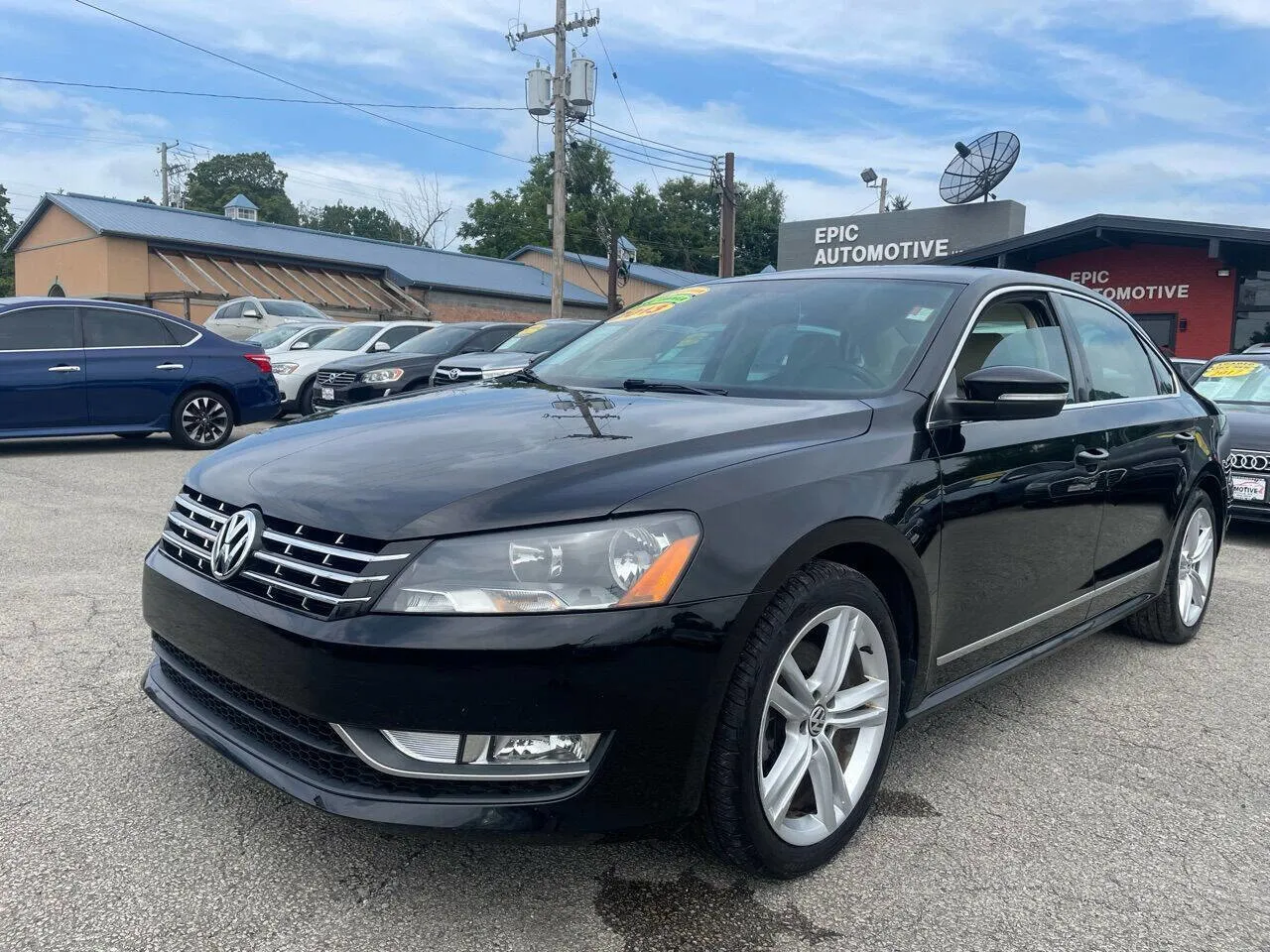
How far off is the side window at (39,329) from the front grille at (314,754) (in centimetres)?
808

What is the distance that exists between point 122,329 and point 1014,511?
30.0 ft

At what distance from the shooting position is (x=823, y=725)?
2.51 meters

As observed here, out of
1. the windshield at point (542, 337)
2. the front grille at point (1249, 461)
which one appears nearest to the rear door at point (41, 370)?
the windshield at point (542, 337)

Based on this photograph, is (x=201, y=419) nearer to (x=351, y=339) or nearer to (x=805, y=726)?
(x=351, y=339)

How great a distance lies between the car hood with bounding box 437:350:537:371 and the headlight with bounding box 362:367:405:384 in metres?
0.95

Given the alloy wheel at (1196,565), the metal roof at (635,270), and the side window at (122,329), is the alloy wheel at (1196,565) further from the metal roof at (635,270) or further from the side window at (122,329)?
the metal roof at (635,270)

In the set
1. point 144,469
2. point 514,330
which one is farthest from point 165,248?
point 144,469

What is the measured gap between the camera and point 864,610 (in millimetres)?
2566

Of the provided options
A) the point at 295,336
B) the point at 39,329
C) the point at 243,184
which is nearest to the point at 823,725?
the point at 39,329

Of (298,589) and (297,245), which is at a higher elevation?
(297,245)

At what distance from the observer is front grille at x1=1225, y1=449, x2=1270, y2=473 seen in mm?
7023

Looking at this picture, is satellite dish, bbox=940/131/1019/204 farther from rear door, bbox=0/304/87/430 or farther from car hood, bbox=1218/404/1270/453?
rear door, bbox=0/304/87/430

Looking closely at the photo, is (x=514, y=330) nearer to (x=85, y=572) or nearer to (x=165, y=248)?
(x=85, y=572)

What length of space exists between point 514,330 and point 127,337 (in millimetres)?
4860
